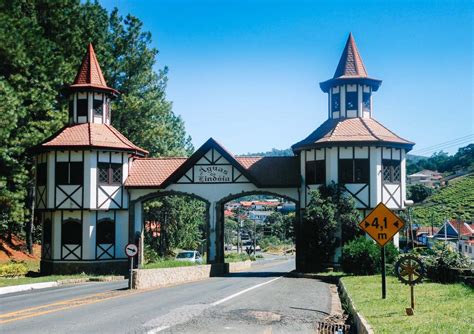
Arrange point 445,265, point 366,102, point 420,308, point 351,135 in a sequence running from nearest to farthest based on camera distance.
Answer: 1. point 420,308
2. point 445,265
3. point 351,135
4. point 366,102

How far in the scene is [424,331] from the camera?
9352 millimetres

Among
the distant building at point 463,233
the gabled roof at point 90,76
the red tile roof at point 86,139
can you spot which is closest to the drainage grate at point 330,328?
the red tile roof at point 86,139

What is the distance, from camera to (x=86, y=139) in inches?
1242

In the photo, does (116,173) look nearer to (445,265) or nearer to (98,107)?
(98,107)

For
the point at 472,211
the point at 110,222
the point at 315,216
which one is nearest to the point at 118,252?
the point at 110,222

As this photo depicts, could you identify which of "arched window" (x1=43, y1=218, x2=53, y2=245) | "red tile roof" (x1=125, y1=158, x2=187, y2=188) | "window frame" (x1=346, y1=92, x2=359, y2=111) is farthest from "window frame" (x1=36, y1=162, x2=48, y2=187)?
"window frame" (x1=346, y1=92, x2=359, y2=111)

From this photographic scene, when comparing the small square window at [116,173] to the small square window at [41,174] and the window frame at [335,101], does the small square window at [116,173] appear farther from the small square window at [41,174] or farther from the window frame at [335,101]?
the window frame at [335,101]

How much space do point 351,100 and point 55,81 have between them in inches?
713

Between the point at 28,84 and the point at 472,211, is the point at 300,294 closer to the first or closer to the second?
the point at 28,84

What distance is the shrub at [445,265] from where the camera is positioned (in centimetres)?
1862

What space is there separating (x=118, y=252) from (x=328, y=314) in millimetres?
20581

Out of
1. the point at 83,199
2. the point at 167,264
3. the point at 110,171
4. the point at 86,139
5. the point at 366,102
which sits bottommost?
the point at 167,264

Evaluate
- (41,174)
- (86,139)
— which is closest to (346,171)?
(86,139)

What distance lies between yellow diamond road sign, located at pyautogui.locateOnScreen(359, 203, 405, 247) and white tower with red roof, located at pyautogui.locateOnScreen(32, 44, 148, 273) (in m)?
20.0
